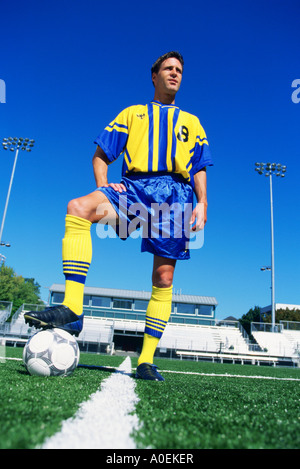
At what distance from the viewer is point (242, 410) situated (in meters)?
1.58

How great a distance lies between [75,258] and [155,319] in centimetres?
95

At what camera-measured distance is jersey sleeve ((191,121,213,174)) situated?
10.9 ft

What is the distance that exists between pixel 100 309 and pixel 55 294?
212 inches

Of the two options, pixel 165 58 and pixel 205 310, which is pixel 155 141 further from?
pixel 205 310

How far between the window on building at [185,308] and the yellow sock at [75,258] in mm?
38010

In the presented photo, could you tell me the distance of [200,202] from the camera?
10.7ft

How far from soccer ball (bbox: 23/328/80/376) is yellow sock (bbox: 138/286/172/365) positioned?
0.77 meters

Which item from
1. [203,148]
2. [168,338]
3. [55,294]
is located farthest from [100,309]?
[203,148]

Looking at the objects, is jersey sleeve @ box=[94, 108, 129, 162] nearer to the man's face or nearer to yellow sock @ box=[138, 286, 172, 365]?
the man's face

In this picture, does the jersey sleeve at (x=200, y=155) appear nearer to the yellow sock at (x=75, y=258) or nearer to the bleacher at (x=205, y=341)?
the yellow sock at (x=75, y=258)

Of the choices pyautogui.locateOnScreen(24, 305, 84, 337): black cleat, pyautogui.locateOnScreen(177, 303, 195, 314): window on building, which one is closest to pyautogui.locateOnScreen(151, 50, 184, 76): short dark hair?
pyautogui.locateOnScreen(24, 305, 84, 337): black cleat

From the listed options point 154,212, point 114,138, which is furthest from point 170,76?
point 154,212

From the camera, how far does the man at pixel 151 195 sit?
260 centimetres

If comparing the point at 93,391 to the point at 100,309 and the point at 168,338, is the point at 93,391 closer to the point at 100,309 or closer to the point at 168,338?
the point at 168,338
